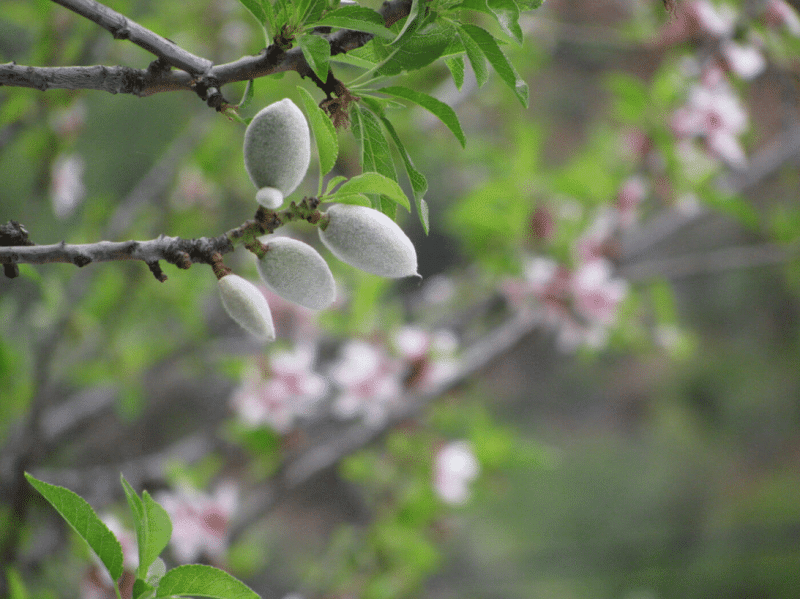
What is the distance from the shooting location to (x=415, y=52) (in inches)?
9.7

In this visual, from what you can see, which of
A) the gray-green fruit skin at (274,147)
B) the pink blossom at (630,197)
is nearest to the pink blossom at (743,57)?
the pink blossom at (630,197)

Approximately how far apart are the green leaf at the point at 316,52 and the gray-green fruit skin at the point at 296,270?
0.07 m

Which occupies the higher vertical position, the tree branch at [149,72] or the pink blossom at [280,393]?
the tree branch at [149,72]

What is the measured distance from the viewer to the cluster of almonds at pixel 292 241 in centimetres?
23

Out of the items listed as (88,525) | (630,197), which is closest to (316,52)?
(88,525)

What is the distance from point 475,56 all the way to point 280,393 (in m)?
0.67

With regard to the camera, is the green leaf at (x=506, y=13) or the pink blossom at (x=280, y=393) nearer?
the green leaf at (x=506, y=13)

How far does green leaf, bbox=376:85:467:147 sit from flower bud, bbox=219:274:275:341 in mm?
104

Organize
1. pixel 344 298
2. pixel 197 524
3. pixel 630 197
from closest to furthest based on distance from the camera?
pixel 197 524 → pixel 630 197 → pixel 344 298

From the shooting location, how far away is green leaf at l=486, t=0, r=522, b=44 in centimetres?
25

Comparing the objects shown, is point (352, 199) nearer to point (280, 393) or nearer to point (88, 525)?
point (88, 525)

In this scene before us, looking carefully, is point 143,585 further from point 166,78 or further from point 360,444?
point 360,444

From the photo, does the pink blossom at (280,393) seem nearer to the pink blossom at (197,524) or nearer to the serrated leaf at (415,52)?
the pink blossom at (197,524)

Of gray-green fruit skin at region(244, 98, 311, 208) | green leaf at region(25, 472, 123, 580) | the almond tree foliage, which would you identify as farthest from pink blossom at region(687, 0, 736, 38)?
green leaf at region(25, 472, 123, 580)
